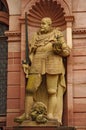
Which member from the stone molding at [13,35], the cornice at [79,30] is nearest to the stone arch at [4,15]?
the stone molding at [13,35]

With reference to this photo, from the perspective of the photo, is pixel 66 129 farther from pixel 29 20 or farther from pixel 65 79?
pixel 29 20

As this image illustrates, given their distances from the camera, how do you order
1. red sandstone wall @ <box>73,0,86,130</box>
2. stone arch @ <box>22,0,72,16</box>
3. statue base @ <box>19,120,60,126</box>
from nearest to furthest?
statue base @ <box>19,120,60,126</box> → red sandstone wall @ <box>73,0,86,130</box> → stone arch @ <box>22,0,72,16</box>

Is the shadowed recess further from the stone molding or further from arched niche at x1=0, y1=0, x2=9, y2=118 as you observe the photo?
arched niche at x1=0, y1=0, x2=9, y2=118

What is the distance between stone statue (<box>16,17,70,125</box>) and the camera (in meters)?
13.4

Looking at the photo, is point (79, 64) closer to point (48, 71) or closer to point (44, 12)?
point (48, 71)

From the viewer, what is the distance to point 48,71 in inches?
530

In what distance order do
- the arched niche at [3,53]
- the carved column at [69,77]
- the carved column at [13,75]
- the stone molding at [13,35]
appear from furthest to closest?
the arched niche at [3,53]
the stone molding at [13,35]
the carved column at [13,75]
the carved column at [69,77]

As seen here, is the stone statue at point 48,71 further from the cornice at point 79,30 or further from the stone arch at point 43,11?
the stone arch at point 43,11

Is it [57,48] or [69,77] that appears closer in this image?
[57,48]

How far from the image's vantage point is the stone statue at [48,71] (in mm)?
13359

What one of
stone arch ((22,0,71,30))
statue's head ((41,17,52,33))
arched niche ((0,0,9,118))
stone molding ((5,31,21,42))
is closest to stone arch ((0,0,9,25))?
arched niche ((0,0,9,118))

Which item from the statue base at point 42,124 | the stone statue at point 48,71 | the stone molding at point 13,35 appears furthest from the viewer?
the stone molding at point 13,35

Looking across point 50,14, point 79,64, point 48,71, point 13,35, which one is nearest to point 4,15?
point 13,35

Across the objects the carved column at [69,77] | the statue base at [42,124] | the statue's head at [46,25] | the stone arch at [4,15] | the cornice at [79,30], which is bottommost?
the statue base at [42,124]
